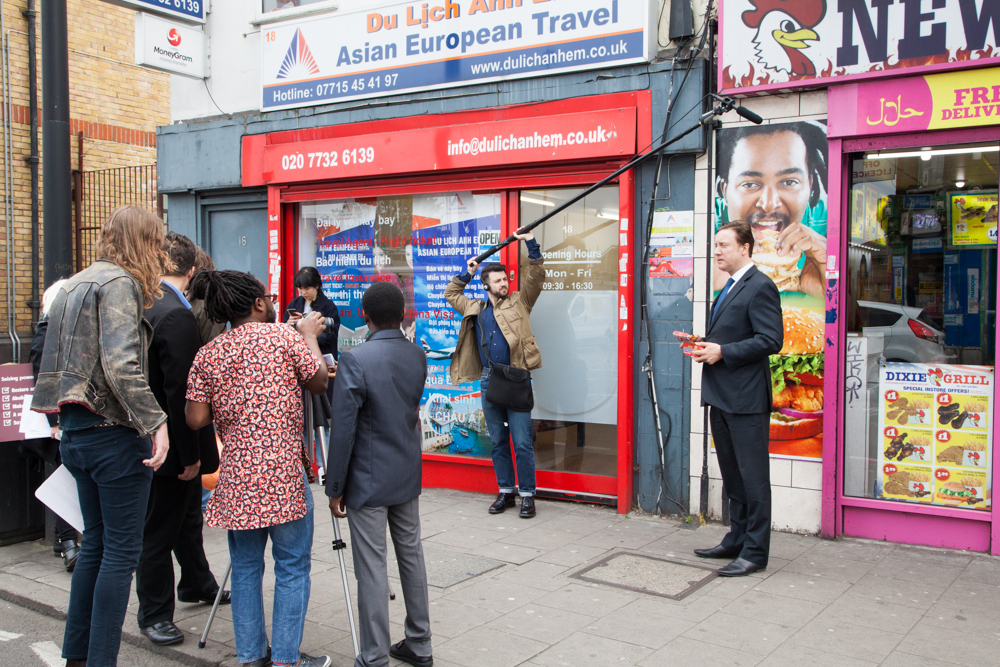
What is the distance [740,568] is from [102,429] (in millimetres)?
3542

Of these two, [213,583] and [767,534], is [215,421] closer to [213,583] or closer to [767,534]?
[213,583]

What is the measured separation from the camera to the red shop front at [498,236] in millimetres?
6352

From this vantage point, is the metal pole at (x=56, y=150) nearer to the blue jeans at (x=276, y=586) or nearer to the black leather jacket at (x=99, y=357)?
the black leather jacket at (x=99, y=357)

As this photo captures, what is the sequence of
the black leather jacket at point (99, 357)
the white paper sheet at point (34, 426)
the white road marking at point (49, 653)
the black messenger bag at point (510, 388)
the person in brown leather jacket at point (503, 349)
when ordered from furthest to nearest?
1. the person in brown leather jacket at point (503, 349)
2. the black messenger bag at point (510, 388)
3. the white paper sheet at point (34, 426)
4. the white road marking at point (49, 653)
5. the black leather jacket at point (99, 357)

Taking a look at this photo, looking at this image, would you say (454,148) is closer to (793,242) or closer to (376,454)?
(793,242)

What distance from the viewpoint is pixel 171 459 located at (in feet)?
13.2

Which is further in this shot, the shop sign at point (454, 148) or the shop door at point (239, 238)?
the shop door at point (239, 238)

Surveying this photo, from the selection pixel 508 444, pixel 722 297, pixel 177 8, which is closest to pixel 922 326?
pixel 722 297

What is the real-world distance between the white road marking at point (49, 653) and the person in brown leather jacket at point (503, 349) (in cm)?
313

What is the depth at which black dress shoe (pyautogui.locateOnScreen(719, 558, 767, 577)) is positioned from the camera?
4.87 metres

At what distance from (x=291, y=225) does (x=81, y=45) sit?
7.77 metres

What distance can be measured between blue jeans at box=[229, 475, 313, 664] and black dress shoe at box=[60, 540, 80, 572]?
7.28 feet

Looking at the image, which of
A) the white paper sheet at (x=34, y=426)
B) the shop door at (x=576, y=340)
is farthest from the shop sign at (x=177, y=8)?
the white paper sheet at (x=34, y=426)

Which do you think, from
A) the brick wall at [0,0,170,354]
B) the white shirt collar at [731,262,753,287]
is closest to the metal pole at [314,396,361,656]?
the white shirt collar at [731,262,753,287]
